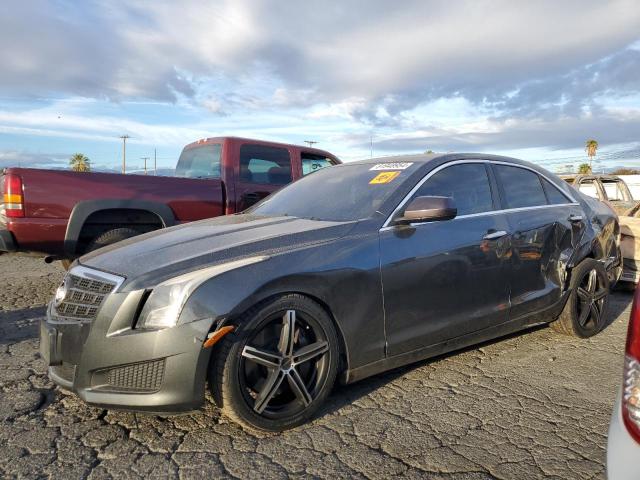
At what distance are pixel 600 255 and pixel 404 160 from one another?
2247 millimetres

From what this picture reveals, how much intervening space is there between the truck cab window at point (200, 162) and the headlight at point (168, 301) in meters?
4.15

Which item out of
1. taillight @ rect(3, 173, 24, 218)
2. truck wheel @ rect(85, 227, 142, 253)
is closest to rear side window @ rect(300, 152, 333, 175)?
truck wheel @ rect(85, 227, 142, 253)

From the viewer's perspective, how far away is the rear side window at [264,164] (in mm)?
6703

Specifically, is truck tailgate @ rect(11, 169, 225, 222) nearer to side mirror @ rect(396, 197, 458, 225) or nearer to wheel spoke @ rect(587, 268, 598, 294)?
side mirror @ rect(396, 197, 458, 225)

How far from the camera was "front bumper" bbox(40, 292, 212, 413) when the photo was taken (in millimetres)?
2500

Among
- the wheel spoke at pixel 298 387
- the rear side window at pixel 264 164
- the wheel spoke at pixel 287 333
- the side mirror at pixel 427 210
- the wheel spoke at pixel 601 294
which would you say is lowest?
the wheel spoke at pixel 298 387

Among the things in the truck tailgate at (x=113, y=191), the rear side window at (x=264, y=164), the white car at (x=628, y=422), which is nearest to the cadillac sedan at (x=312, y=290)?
the white car at (x=628, y=422)

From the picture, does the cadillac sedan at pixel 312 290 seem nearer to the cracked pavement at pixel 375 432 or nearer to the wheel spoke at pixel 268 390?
the wheel spoke at pixel 268 390

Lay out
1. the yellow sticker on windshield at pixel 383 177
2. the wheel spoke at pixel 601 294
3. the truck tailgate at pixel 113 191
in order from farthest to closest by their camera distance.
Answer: the truck tailgate at pixel 113 191 → the wheel spoke at pixel 601 294 → the yellow sticker on windshield at pixel 383 177

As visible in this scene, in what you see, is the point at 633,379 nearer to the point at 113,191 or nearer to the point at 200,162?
the point at 113,191

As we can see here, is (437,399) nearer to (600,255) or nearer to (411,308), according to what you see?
(411,308)

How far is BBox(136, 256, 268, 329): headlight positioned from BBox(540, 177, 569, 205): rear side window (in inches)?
126

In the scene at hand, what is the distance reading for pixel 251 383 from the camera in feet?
9.01

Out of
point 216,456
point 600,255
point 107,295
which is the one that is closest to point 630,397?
point 216,456
